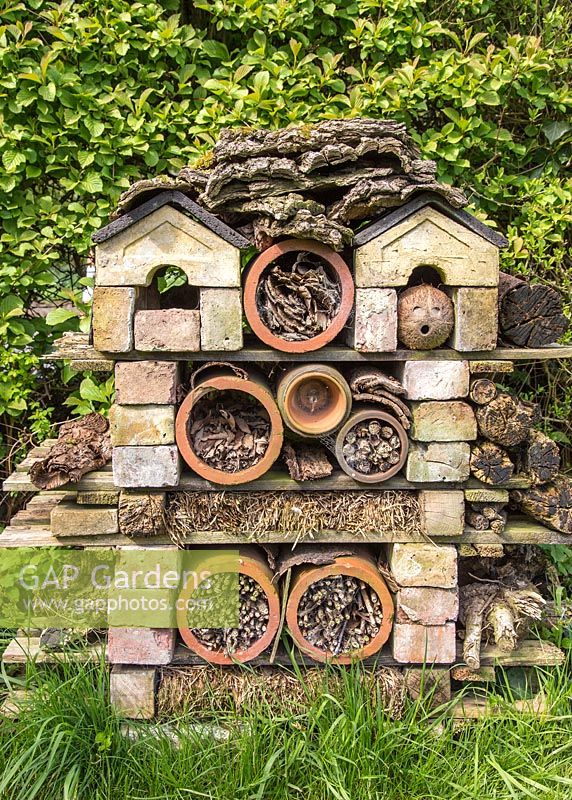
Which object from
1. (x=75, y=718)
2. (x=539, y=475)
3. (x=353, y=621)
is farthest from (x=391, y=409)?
(x=75, y=718)

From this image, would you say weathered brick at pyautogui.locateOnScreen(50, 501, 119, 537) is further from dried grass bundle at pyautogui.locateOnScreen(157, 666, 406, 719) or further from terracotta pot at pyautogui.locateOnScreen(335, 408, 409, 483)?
terracotta pot at pyautogui.locateOnScreen(335, 408, 409, 483)

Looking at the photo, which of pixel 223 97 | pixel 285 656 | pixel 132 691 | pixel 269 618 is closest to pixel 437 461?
pixel 269 618

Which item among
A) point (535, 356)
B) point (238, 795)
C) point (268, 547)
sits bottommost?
point (238, 795)

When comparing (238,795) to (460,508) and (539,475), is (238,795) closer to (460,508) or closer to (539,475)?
(460,508)

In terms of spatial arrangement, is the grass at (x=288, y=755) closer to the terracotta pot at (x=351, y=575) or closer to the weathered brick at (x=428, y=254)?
the terracotta pot at (x=351, y=575)

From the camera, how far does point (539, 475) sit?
2.66 m

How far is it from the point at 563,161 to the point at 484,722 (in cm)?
296

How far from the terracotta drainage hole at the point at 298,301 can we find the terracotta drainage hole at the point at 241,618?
1.03 m

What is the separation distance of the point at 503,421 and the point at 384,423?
1.49 feet

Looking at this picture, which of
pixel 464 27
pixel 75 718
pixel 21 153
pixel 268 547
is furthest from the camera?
pixel 464 27

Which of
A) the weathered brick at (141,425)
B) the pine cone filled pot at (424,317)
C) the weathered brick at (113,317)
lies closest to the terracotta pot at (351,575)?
the weathered brick at (141,425)

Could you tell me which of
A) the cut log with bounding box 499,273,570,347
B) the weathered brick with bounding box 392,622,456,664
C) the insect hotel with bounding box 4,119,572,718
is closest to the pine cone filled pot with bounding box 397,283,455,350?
the insect hotel with bounding box 4,119,572,718

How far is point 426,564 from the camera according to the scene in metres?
2.64

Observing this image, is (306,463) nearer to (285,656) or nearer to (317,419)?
(317,419)
